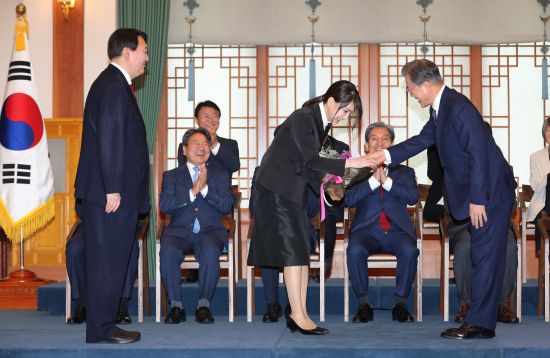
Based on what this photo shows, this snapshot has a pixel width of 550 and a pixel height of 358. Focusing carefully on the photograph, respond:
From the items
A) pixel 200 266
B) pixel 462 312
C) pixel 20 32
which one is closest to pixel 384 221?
pixel 462 312

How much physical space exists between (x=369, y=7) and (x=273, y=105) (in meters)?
1.22

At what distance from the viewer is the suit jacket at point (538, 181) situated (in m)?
5.92

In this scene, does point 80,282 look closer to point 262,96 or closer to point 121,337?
point 121,337

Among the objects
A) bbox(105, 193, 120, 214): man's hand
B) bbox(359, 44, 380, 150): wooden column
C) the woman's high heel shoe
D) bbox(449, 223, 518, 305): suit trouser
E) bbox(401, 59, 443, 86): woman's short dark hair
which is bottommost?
the woman's high heel shoe

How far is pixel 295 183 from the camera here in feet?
14.2

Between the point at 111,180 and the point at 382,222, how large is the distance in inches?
80.3

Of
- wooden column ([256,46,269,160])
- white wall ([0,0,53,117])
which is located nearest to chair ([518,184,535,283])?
wooden column ([256,46,269,160])

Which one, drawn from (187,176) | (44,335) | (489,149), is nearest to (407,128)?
(187,176)

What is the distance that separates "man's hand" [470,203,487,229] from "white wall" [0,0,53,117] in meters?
4.52

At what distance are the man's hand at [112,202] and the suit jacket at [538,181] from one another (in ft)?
10.5

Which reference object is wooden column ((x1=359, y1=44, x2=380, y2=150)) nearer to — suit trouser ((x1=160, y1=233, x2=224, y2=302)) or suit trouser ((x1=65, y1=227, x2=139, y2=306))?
suit trouser ((x1=160, y1=233, x2=224, y2=302))

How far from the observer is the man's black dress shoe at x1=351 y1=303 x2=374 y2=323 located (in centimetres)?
502

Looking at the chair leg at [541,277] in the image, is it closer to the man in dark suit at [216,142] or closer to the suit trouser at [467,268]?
the suit trouser at [467,268]

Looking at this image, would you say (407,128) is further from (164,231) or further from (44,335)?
(44,335)
